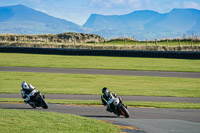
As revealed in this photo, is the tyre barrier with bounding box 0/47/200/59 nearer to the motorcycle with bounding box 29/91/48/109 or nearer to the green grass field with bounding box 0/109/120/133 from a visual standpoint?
the motorcycle with bounding box 29/91/48/109

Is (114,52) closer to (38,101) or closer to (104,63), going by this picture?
(104,63)

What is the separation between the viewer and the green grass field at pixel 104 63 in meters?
43.4

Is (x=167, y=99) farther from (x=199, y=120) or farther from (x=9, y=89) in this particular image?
(x=9, y=89)

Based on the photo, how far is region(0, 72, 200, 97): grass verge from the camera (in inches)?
963

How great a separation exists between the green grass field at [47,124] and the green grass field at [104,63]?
28774 mm

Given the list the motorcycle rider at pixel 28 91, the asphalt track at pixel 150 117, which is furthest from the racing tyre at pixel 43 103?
the motorcycle rider at pixel 28 91

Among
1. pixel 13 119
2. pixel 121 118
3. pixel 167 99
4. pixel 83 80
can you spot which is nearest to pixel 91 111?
pixel 121 118

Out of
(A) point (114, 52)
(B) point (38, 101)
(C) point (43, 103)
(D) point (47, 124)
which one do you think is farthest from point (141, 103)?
(A) point (114, 52)

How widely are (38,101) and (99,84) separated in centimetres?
1266

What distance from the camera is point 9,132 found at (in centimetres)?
1087

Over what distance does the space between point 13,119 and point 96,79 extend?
64.7ft

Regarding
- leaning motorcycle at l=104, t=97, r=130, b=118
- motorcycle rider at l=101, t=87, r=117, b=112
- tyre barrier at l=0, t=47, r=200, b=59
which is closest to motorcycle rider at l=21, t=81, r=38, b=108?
motorcycle rider at l=101, t=87, r=117, b=112

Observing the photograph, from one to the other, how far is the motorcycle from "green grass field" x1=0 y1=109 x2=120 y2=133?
7.68 ft

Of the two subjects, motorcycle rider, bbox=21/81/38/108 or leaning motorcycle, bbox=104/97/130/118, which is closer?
leaning motorcycle, bbox=104/97/130/118
